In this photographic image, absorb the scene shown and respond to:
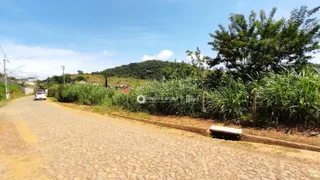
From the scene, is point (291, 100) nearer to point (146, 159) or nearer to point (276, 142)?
point (276, 142)

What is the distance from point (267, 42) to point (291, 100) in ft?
7.75

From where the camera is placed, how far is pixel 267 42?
7.27 m

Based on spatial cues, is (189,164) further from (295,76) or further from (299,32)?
(299,32)

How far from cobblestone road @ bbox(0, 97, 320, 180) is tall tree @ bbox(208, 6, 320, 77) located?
13.1 feet

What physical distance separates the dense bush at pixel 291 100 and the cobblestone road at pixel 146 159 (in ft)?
5.57

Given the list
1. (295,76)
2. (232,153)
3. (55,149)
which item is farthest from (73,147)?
(295,76)

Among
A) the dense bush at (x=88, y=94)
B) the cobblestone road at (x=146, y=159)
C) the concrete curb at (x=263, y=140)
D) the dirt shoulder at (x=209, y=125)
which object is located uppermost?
the dense bush at (x=88, y=94)

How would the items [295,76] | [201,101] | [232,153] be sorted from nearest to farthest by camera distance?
[232,153], [295,76], [201,101]

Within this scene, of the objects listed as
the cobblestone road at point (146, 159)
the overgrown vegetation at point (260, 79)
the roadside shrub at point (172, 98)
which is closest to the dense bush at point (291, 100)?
the overgrown vegetation at point (260, 79)

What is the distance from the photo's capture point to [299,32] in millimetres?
7469

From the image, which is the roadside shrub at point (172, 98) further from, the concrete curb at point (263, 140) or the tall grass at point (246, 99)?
the concrete curb at point (263, 140)

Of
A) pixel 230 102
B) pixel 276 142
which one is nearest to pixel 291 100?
pixel 276 142

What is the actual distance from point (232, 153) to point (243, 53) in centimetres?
475

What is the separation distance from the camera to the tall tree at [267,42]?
24.1 feet
